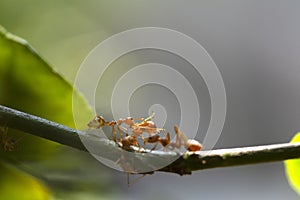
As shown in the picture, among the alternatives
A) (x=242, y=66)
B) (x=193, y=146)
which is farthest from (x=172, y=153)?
(x=242, y=66)

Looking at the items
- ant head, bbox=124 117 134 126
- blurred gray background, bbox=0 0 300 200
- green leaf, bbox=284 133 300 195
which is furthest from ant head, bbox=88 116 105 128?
blurred gray background, bbox=0 0 300 200

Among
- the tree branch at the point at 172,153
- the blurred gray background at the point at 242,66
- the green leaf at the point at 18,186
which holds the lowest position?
the tree branch at the point at 172,153

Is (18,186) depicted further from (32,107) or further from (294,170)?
(294,170)

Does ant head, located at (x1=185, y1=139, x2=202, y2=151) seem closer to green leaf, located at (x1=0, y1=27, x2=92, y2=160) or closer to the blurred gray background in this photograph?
green leaf, located at (x1=0, y1=27, x2=92, y2=160)

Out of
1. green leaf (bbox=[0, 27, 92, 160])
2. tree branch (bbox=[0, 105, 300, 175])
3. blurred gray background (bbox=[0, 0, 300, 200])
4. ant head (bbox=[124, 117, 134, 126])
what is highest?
blurred gray background (bbox=[0, 0, 300, 200])

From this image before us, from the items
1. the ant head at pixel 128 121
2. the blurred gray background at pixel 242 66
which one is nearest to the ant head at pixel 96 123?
the ant head at pixel 128 121

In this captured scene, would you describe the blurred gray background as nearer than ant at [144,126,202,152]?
No

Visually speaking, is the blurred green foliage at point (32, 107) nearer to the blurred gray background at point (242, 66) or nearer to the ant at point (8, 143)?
the ant at point (8, 143)
